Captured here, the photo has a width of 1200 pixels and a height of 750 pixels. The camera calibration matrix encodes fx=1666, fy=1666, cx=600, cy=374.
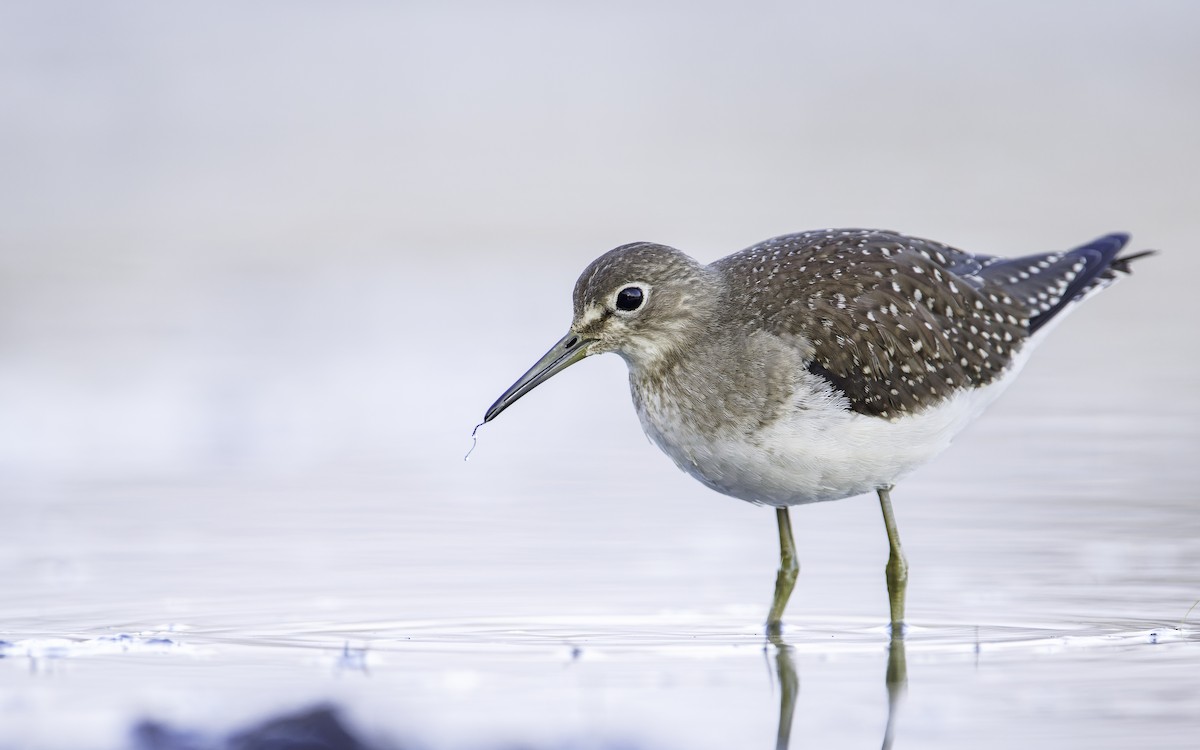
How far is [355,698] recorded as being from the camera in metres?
5.33

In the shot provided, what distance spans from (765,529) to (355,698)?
128 inches

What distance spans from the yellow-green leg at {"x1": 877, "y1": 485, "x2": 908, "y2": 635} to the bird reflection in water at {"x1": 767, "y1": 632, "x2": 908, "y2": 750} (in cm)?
24

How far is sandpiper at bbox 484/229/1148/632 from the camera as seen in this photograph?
21.8ft

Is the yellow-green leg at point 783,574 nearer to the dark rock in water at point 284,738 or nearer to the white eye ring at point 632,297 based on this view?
the white eye ring at point 632,297

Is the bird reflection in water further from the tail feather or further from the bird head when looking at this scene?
the tail feather

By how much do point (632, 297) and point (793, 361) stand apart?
75cm

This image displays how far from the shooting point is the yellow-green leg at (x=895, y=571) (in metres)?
6.54

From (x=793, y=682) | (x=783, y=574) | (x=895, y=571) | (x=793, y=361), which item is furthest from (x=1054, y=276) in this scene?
(x=793, y=682)

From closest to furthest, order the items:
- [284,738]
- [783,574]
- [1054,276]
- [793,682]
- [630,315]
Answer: [284,738], [793,682], [783,574], [630,315], [1054,276]

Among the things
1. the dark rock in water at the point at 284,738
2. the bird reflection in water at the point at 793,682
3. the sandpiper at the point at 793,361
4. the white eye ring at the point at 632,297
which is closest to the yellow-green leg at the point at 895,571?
the sandpiper at the point at 793,361

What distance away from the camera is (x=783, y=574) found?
6918 millimetres

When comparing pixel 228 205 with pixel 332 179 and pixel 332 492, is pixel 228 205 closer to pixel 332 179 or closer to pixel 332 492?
pixel 332 179

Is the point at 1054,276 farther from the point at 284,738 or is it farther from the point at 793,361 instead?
the point at 284,738

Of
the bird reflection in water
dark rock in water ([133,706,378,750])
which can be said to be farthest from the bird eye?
dark rock in water ([133,706,378,750])
